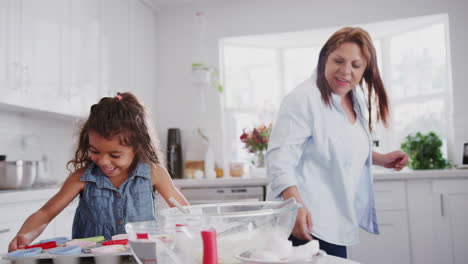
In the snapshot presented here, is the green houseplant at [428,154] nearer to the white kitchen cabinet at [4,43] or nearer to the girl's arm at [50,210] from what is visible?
the girl's arm at [50,210]

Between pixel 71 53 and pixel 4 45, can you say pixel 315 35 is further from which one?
pixel 4 45

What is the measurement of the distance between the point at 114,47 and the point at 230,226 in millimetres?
3149

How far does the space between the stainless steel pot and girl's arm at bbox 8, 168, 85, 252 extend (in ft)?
4.06

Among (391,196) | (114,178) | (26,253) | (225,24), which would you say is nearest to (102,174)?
(114,178)

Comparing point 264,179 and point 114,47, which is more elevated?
point 114,47

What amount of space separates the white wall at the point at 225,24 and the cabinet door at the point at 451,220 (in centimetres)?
63

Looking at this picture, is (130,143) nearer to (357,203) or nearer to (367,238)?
(357,203)

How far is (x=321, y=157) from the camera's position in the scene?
4.63 ft

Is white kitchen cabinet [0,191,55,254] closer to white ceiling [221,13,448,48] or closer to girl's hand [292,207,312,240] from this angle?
girl's hand [292,207,312,240]

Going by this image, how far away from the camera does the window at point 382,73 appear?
3691 mm

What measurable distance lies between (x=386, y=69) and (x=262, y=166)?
5.12 feet

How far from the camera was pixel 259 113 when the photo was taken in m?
3.95

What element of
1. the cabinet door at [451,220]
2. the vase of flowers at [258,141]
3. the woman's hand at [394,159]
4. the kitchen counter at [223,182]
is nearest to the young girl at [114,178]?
the woman's hand at [394,159]

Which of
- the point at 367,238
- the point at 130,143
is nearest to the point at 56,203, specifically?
the point at 130,143
